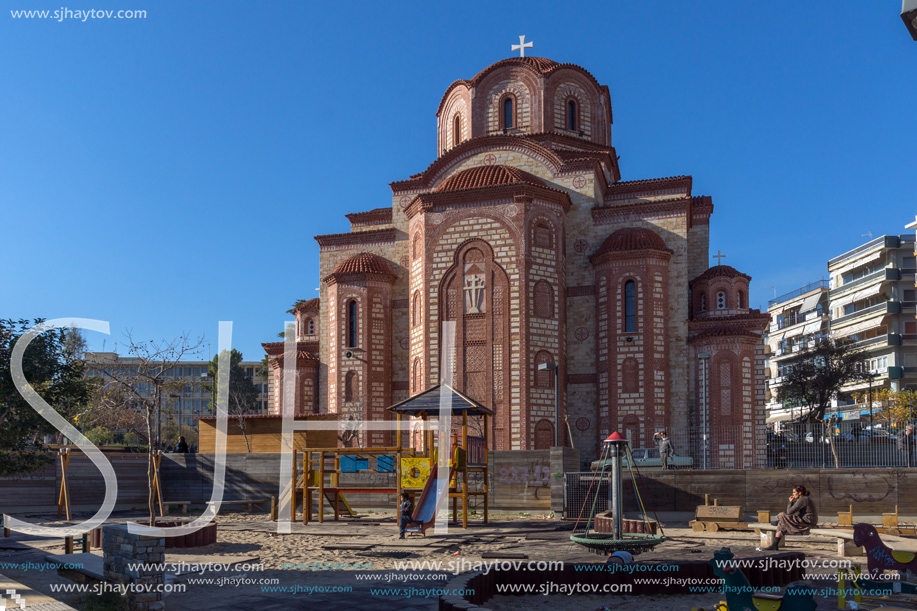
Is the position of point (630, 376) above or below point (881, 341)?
below

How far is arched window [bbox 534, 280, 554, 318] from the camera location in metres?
31.4

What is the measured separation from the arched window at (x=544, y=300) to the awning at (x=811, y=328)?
4550 cm

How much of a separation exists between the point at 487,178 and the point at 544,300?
532 cm

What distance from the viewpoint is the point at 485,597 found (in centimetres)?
1042

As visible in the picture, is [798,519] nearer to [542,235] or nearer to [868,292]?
[542,235]

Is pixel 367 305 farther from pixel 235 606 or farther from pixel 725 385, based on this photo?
pixel 235 606

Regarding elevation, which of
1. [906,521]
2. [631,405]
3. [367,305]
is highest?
[367,305]

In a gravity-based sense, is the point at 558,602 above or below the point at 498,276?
below

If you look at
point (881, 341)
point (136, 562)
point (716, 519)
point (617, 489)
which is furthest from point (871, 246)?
point (136, 562)

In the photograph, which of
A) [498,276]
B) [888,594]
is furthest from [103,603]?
[498,276]

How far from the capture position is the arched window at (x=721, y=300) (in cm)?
3412

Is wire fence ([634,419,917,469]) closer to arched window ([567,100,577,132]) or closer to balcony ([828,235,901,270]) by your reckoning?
arched window ([567,100,577,132])

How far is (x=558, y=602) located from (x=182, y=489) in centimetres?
1904

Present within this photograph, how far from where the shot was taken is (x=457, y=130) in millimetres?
38531
